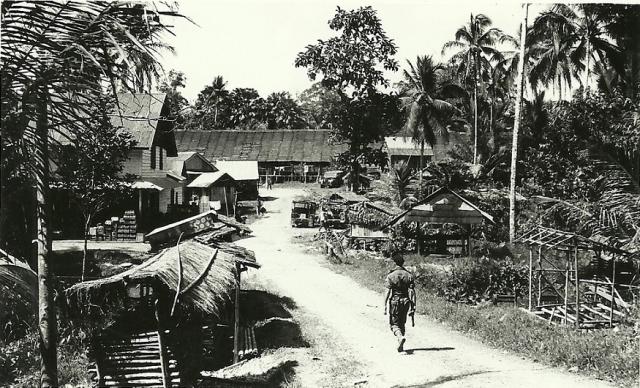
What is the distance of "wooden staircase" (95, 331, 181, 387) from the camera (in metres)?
7.78

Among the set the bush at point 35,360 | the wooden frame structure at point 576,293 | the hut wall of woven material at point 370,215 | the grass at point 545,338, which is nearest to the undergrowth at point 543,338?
the grass at point 545,338

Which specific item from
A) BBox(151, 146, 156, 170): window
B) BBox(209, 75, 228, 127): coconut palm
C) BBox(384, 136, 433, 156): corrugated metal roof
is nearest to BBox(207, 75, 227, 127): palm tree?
BBox(209, 75, 228, 127): coconut palm

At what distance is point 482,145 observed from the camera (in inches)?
1564

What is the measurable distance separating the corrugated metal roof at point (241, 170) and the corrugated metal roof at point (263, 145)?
24.3ft

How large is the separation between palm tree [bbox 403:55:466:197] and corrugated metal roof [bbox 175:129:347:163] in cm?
1344

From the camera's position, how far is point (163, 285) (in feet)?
27.8

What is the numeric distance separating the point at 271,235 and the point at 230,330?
669 inches

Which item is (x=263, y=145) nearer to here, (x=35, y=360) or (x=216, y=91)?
(x=216, y=91)

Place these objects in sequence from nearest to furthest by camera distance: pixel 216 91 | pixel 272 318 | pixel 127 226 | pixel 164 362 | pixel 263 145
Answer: pixel 164 362 < pixel 272 318 < pixel 127 226 < pixel 263 145 < pixel 216 91

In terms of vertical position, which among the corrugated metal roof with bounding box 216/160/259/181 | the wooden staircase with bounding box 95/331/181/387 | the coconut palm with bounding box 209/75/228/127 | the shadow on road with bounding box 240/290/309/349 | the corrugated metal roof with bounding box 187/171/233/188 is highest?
the coconut palm with bounding box 209/75/228/127

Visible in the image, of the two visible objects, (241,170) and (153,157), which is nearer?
(153,157)

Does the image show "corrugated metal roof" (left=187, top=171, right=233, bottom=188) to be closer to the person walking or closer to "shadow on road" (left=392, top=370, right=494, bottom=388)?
the person walking

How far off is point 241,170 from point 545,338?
33.7 meters

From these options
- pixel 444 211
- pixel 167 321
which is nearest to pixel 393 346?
pixel 167 321
